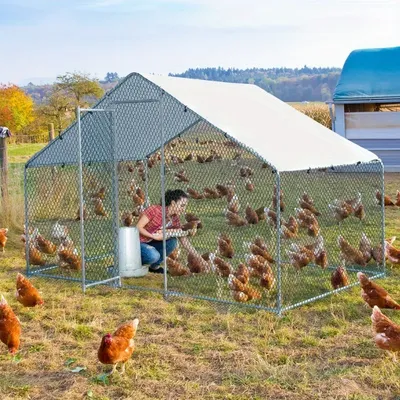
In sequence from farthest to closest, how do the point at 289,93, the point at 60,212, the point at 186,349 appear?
the point at 289,93
the point at 60,212
the point at 186,349

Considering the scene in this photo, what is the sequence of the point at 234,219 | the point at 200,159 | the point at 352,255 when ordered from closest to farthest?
the point at 352,255, the point at 234,219, the point at 200,159

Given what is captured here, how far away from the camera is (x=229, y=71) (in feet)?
344

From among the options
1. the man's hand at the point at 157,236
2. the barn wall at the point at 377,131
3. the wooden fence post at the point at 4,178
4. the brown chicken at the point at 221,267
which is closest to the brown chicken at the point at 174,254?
the man's hand at the point at 157,236

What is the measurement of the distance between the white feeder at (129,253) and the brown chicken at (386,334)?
316cm

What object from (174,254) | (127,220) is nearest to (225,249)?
(174,254)

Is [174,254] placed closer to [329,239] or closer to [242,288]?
[242,288]

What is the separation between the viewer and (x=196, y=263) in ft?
23.4

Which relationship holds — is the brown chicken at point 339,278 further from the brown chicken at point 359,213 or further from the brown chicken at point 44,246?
the brown chicken at point 359,213

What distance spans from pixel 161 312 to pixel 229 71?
101 m

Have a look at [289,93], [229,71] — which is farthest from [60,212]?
[229,71]

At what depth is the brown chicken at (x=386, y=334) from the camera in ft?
14.7

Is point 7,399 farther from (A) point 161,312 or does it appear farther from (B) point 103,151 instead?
(B) point 103,151

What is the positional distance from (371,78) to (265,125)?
13129 mm

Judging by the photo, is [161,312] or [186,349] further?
[161,312]
